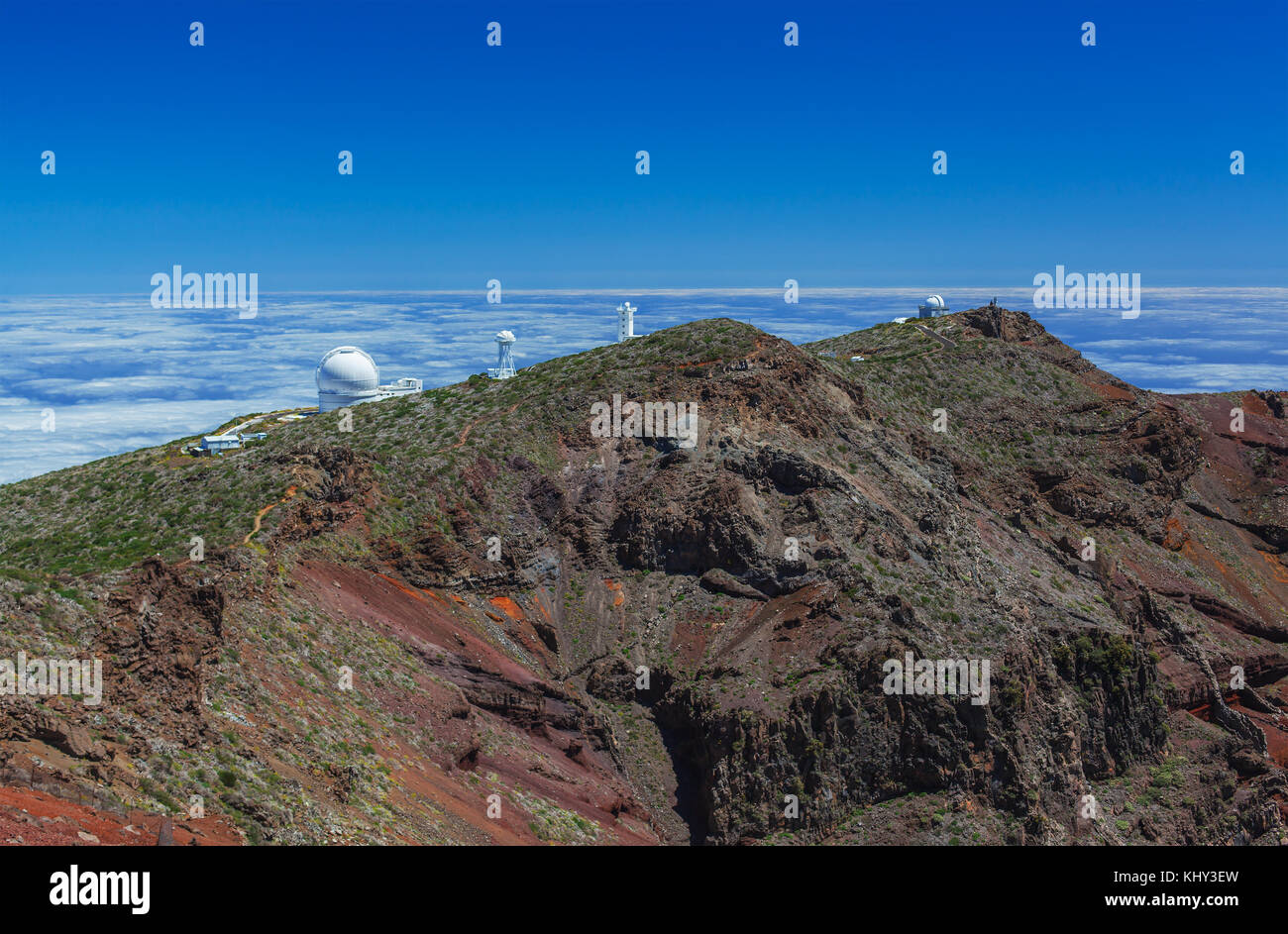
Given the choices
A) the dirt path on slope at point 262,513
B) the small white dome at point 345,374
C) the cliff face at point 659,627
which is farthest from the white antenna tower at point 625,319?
the dirt path on slope at point 262,513

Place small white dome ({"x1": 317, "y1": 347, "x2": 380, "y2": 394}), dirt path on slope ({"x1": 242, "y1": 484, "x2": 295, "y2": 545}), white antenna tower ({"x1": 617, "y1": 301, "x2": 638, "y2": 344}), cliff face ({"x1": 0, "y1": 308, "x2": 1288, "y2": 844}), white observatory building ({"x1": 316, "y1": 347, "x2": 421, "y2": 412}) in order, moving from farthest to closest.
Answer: white antenna tower ({"x1": 617, "y1": 301, "x2": 638, "y2": 344}) < small white dome ({"x1": 317, "y1": 347, "x2": 380, "y2": 394}) < white observatory building ({"x1": 316, "y1": 347, "x2": 421, "y2": 412}) < dirt path on slope ({"x1": 242, "y1": 484, "x2": 295, "y2": 545}) < cliff face ({"x1": 0, "y1": 308, "x2": 1288, "y2": 844})

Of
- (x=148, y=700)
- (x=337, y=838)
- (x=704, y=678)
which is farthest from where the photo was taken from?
(x=704, y=678)

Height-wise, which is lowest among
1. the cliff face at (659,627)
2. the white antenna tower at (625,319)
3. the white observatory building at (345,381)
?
the cliff face at (659,627)

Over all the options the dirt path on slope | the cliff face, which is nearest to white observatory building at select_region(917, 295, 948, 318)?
the cliff face

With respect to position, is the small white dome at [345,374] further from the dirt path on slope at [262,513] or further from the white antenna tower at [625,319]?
the dirt path on slope at [262,513]

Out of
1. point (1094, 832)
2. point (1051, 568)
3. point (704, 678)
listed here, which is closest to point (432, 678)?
point (704, 678)

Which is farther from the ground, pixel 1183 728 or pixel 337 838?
pixel 337 838

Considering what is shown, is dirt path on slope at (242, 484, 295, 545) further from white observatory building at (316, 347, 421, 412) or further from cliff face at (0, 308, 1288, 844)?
white observatory building at (316, 347, 421, 412)

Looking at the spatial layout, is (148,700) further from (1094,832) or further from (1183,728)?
(1183,728)
